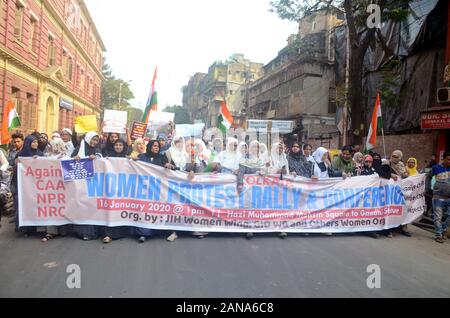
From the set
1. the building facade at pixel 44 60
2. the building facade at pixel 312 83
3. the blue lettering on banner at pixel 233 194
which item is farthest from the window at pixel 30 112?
the building facade at pixel 312 83

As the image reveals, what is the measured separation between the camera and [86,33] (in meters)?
31.3

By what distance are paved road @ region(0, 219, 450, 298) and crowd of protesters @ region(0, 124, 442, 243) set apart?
371mm

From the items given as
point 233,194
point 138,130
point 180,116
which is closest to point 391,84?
point 138,130

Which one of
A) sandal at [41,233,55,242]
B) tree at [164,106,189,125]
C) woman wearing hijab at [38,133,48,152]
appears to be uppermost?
tree at [164,106,189,125]

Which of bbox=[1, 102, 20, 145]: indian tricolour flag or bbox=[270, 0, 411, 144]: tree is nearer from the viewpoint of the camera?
bbox=[1, 102, 20, 145]: indian tricolour flag

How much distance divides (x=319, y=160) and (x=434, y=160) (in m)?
4.54

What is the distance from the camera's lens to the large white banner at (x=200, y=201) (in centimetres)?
538

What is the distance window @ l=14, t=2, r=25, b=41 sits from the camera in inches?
614

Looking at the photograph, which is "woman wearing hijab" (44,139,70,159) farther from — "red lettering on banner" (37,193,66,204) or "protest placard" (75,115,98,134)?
"protest placard" (75,115,98,134)

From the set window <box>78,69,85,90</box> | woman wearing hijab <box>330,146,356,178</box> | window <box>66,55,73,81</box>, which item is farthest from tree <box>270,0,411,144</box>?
window <box>78,69,85,90</box>

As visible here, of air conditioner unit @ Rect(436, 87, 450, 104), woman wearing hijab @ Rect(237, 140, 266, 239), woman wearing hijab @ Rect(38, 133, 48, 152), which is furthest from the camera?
air conditioner unit @ Rect(436, 87, 450, 104)

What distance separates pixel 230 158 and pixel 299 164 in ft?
4.47

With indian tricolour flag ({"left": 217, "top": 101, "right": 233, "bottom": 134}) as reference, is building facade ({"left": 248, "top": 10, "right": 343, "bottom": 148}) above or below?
above

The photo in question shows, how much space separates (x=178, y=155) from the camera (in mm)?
6250
